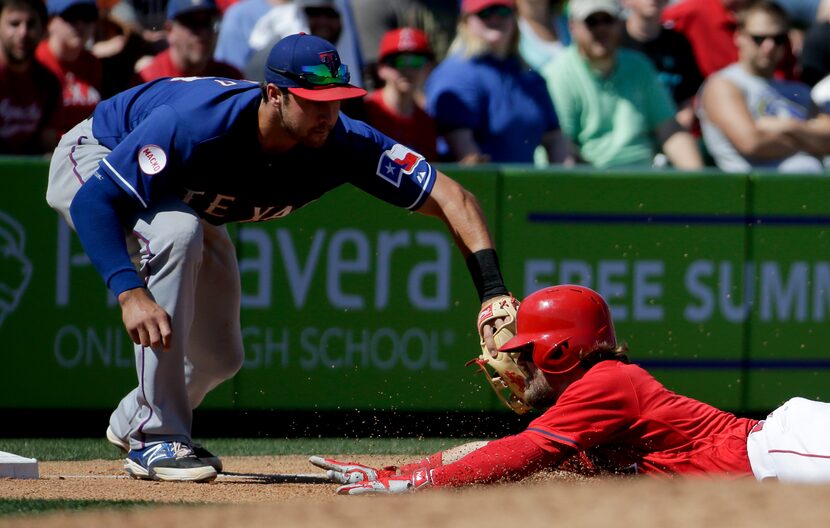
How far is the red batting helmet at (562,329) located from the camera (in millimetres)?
5324

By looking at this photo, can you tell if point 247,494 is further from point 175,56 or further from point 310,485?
point 175,56

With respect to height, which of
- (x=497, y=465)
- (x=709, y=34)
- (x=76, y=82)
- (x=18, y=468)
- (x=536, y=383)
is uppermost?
(x=709, y=34)

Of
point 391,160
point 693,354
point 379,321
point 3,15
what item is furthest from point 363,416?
point 3,15

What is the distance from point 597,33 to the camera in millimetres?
9188

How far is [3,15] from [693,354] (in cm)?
445

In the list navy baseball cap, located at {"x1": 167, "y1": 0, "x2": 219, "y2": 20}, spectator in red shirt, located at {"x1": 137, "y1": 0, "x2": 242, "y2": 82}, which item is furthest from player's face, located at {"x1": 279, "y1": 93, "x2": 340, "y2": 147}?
navy baseball cap, located at {"x1": 167, "y1": 0, "x2": 219, "y2": 20}

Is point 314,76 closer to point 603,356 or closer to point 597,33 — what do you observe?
point 603,356

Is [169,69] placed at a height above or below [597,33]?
below

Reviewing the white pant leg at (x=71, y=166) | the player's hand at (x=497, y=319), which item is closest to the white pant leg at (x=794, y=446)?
the player's hand at (x=497, y=319)

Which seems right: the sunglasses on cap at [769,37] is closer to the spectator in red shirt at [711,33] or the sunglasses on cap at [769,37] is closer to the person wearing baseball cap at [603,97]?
the person wearing baseball cap at [603,97]

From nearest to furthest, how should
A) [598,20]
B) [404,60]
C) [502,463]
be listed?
[502,463], [404,60], [598,20]

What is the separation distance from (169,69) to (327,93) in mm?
3384

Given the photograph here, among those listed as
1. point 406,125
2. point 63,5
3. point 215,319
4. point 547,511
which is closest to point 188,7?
point 63,5

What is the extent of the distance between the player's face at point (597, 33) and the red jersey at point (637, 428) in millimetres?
4236
